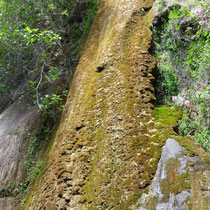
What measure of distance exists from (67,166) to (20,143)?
314 centimetres

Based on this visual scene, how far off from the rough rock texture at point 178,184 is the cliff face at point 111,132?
0.40 feet

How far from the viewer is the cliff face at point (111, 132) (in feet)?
8.37

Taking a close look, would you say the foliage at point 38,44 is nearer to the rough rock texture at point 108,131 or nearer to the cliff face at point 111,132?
the rough rock texture at point 108,131

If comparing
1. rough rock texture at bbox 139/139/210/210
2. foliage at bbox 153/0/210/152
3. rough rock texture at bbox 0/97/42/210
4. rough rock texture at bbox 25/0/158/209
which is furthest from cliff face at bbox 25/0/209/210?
rough rock texture at bbox 0/97/42/210

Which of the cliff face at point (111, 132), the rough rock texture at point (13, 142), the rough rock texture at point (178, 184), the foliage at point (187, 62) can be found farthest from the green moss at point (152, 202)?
the rough rock texture at point (13, 142)

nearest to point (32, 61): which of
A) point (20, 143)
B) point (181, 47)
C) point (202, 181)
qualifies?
point (20, 143)

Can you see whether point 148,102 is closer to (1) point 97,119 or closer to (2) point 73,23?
(1) point 97,119

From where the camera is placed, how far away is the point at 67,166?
3.09 meters

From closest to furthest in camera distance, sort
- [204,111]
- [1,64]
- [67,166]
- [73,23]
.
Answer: [204,111], [67,166], [1,64], [73,23]

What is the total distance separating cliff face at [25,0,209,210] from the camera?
255cm

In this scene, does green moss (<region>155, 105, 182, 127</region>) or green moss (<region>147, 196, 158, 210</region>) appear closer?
green moss (<region>147, 196, 158, 210</region>)

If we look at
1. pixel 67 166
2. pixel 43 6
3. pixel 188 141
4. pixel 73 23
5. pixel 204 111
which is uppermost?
pixel 43 6

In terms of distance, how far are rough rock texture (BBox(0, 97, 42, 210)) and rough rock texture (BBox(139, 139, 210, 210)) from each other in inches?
158

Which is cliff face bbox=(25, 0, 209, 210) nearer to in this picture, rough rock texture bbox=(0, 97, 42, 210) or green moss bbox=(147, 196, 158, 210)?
green moss bbox=(147, 196, 158, 210)
